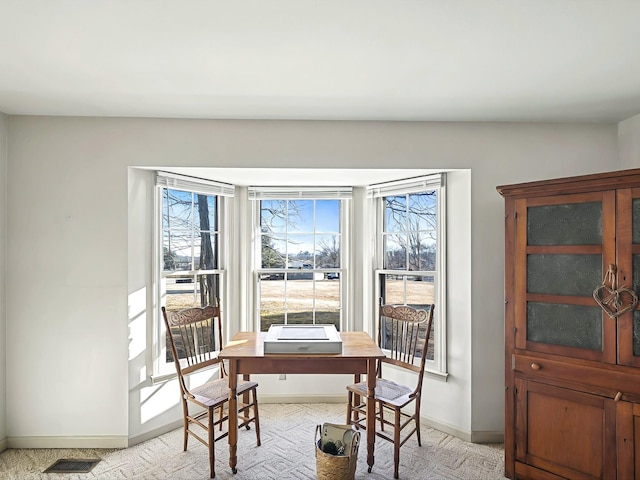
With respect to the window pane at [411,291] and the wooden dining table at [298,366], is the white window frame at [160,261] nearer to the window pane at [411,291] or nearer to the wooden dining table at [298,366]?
the wooden dining table at [298,366]

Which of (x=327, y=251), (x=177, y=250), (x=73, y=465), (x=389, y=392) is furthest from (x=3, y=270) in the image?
(x=389, y=392)

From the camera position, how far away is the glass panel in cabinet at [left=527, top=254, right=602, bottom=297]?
2293 millimetres

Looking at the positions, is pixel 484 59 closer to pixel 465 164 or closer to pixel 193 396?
pixel 465 164

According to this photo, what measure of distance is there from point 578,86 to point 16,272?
4.15 metres

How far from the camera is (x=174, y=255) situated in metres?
3.45

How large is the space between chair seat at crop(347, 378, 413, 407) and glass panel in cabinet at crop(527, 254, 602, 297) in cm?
114

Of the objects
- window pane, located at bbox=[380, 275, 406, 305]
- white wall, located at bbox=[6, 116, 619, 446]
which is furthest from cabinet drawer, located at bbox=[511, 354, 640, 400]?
window pane, located at bbox=[380, 275, 406, 305]

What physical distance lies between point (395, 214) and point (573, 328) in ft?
5.92

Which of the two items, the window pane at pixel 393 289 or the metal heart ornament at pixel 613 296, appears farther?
the window pane at pixel 393 289

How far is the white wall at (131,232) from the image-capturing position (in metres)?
2.98

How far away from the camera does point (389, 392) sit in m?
2.92

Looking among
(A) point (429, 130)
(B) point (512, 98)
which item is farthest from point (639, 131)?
(A) point (429, 130)

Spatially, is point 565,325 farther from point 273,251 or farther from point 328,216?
point 273,251

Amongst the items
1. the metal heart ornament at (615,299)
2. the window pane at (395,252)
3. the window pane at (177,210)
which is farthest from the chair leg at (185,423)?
the metal heart ornament at (615,299)
